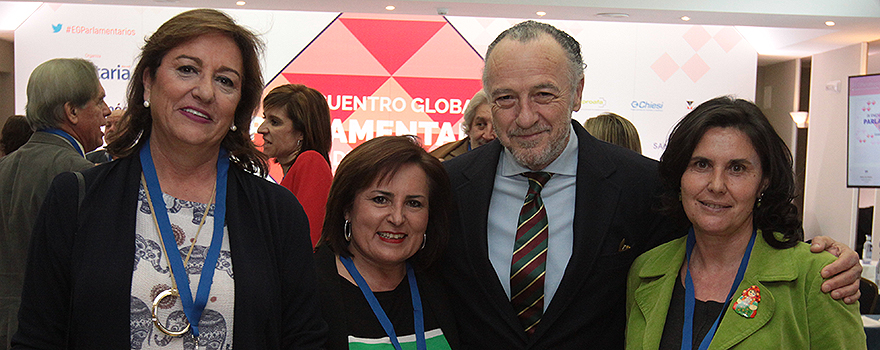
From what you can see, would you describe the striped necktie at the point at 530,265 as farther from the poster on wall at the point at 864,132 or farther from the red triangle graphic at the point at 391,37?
the red triangle graphic at the point at 391,37

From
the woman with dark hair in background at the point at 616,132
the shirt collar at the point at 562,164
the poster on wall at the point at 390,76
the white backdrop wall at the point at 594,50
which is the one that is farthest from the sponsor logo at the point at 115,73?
the shirt collar at the point at 562,164

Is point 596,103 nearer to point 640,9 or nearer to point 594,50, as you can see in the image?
point 594,50

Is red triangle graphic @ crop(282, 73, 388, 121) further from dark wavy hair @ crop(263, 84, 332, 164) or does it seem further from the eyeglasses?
the eyeglasses

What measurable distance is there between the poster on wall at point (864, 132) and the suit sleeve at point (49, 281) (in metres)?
7.71

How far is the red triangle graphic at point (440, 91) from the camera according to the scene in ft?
29.1

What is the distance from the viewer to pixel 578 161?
7.41ft

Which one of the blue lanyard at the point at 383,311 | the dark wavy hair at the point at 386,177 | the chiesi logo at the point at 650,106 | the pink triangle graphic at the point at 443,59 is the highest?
the pink triangle graphic at the point at 443,59

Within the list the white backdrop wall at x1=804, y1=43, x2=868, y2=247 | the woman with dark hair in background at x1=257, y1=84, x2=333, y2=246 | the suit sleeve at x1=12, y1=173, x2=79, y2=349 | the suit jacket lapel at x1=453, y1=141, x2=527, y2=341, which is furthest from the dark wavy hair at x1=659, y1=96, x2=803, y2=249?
the white backdrop wall at x1=804, y1=43, x2=868, y2=247

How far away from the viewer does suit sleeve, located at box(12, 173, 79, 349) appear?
59.8 inches

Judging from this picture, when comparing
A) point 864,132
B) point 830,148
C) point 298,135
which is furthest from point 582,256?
point 830,148

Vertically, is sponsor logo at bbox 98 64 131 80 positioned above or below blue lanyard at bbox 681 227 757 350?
above

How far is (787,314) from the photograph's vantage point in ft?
5.75

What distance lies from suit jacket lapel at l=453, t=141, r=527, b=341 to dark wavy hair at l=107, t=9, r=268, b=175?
0.71 meters

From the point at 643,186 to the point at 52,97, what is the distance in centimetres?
244
